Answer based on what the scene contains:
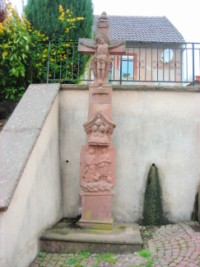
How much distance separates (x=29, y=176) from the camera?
11.6 ft

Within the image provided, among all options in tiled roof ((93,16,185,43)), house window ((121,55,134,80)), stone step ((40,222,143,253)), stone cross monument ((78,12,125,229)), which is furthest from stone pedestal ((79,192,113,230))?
tiled roof ((93,16,185,43))

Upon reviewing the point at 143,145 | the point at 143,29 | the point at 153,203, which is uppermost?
the point at 143,29

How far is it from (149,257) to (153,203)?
144cm

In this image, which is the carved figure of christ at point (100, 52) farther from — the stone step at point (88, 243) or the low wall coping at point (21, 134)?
the stone step at point (88, 243)

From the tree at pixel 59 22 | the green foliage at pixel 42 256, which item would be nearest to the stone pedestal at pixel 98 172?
the green foliage at pixel 42 256

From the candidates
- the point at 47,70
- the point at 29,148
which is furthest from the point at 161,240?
the point at 47,70

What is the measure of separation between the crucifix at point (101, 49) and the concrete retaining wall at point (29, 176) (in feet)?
2.68

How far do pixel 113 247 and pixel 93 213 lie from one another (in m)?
0.73

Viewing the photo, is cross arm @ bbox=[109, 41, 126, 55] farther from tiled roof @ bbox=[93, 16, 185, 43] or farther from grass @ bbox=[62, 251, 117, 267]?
tiled roof @ bbox=[93, 16, 185, 43]

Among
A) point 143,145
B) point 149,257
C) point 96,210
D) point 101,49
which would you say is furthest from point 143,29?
point 149,257

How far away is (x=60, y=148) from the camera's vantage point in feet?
17.1

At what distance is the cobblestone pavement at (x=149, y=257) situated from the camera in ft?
11.5

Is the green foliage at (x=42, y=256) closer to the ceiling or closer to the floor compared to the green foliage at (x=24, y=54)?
closer to the floor

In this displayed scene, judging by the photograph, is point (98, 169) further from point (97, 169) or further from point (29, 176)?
point (29, 176)
